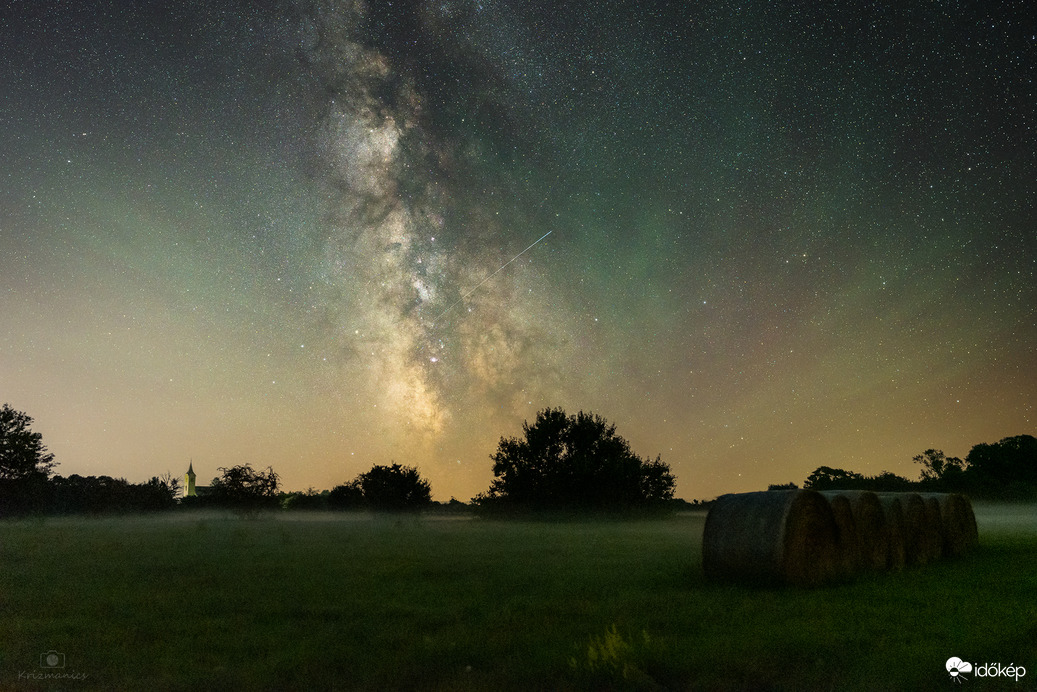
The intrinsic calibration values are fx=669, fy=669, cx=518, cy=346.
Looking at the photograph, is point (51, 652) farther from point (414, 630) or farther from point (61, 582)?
point (61, 582)

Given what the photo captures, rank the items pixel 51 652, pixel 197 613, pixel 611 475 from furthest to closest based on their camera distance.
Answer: pixel 611 475, pixel 197 613, pixel 51 652

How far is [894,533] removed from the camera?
48.4 ft

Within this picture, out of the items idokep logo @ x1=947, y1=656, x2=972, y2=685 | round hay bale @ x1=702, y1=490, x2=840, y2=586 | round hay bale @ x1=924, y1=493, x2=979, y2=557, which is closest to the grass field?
idokep logo @ x1=947, y1=656, x2=972, y2=685

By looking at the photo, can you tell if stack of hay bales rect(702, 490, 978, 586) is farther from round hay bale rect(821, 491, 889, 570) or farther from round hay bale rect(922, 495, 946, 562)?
round hay bale rect(922, 495, 946, 562)

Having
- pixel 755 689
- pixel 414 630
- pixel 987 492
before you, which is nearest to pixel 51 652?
pixel 414 630

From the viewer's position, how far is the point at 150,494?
185ft

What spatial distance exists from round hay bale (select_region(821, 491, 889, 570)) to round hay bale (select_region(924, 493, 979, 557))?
3.17m

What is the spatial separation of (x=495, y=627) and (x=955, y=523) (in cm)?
1472

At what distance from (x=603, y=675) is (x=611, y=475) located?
43.3 m

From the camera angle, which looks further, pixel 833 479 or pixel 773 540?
pixel 833 479

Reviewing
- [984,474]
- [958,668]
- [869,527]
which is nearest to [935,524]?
[869,527]

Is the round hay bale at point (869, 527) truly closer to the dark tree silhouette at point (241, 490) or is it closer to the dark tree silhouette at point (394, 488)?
the dark tree silhouette at point (241, 490)

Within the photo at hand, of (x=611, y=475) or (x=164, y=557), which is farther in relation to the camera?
(x=611, y=475)

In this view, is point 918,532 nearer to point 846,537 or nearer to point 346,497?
point 846,537
